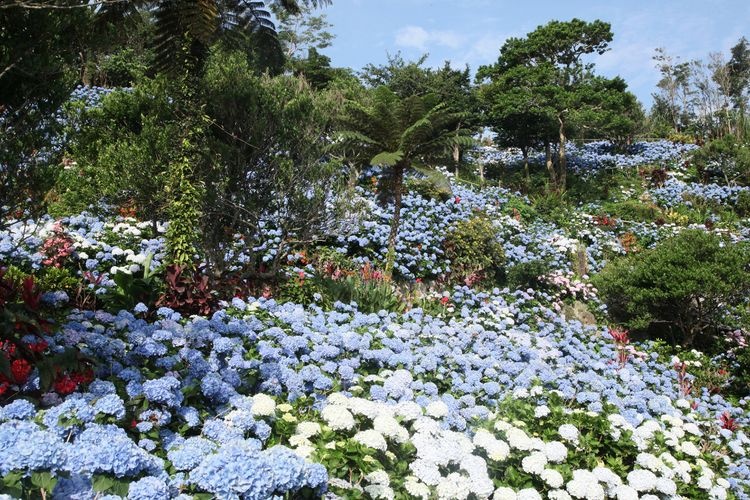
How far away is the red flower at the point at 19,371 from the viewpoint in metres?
3.21

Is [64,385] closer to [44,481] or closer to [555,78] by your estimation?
[44,481]

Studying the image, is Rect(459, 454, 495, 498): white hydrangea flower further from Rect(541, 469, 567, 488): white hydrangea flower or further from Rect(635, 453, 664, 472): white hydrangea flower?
Rect(635, 453, 664, 472): white hydrangea flower

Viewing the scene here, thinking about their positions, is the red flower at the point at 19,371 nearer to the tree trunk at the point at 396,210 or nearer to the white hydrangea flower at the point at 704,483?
the white hydrangea flower at the point at 704,483

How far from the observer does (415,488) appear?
3092 mm

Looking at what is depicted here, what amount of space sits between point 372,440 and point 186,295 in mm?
3712

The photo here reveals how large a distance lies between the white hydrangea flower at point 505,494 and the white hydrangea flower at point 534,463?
1.06 ft

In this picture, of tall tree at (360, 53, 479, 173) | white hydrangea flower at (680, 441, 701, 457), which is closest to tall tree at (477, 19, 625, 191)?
tall tree at (360, 53, 479, 173)

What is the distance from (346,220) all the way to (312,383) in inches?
170

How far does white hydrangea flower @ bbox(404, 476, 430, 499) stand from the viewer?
3066mm

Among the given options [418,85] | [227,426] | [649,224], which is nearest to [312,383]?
[227,426]

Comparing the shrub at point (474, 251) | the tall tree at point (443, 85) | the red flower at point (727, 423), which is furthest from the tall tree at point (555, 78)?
the red flower at point (727, 423)

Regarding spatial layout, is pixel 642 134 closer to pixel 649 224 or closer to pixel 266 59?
pixel 649 224

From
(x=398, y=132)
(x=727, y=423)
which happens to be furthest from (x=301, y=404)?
(x=398, y=132)

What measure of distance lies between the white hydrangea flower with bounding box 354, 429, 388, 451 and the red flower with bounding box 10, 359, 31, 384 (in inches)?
77.3
